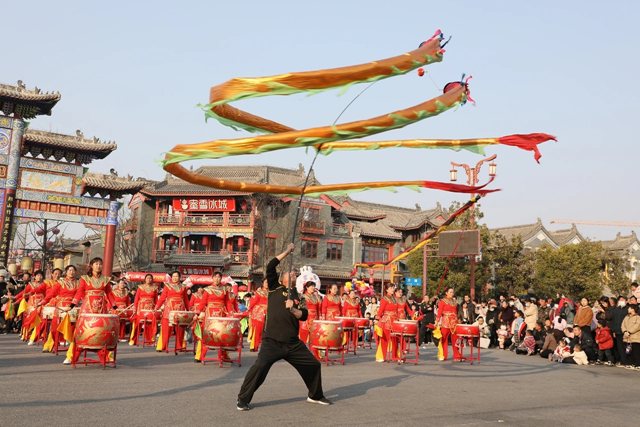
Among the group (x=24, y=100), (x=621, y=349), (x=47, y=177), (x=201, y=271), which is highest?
(x=24, y=100)

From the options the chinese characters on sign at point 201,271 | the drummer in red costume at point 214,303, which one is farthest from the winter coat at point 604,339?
the chinese characters on sign at point 201,271

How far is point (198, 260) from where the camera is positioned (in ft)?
135

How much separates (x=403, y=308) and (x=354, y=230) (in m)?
33.1

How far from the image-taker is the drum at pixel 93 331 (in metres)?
9.32

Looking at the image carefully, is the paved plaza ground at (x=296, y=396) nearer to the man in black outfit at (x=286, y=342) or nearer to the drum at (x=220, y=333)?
the man in black outfit at (x=286, y=342)

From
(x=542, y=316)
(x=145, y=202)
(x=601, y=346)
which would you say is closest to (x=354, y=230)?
(x=145, y=202)

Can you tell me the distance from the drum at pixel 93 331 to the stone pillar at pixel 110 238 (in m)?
19.0

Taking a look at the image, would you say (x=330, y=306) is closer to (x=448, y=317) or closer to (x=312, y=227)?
(x=448, y=317)

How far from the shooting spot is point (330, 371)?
10664mm

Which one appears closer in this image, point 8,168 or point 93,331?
point 93,331

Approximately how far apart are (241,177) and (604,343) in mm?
33482

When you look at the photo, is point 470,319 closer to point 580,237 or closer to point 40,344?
point 40,344

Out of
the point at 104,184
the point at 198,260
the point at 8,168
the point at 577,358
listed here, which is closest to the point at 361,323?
the point at 577,358

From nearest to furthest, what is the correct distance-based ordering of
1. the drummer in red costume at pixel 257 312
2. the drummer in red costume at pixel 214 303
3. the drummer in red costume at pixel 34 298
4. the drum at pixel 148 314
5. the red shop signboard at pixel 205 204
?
the drummer in red costume at pixel 214 303
the drummer in red costume at pixel 257 312
the drummer in red costume at pixel 34 298
the drum at pixel 148 314
the red shop signboard at pixel 205 204
